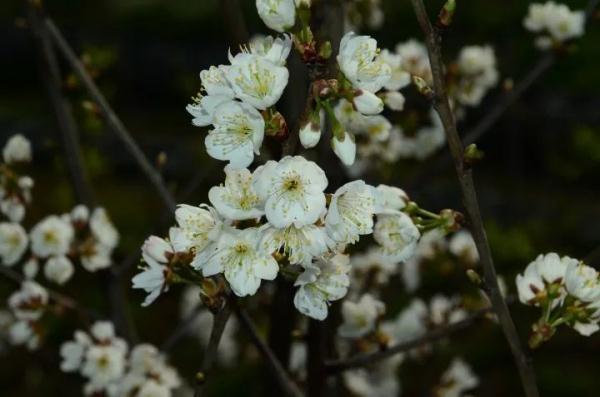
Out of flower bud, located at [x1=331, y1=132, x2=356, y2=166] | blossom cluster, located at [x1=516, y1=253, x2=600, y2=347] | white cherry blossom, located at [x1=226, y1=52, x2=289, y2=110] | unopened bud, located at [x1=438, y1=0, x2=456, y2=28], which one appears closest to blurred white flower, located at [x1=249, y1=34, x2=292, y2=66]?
white cherry blossom, located at [x1=226, y1=52, x2=289, y2=110]

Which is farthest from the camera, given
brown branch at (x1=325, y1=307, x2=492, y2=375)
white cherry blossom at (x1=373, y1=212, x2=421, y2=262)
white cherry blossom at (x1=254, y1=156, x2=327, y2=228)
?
brown branch at (x1=325, y1=307, x2=492, y2=375)

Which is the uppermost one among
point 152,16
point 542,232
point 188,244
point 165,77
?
point 152,16

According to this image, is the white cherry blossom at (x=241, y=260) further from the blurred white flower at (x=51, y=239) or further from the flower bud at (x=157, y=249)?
the blurred white flower at (x=51, y=239)

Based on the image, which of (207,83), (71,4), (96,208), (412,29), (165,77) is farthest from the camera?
(71,4)

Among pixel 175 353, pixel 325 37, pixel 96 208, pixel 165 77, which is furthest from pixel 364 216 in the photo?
pixel 165 77

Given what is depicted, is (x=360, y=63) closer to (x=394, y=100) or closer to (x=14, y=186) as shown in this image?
(x=394, y=100)

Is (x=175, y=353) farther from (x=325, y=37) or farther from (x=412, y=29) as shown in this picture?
(x=412, y=29)

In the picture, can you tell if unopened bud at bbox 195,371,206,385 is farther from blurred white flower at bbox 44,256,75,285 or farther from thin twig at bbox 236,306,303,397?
blurred white flower at bbox 44,256,75,285
